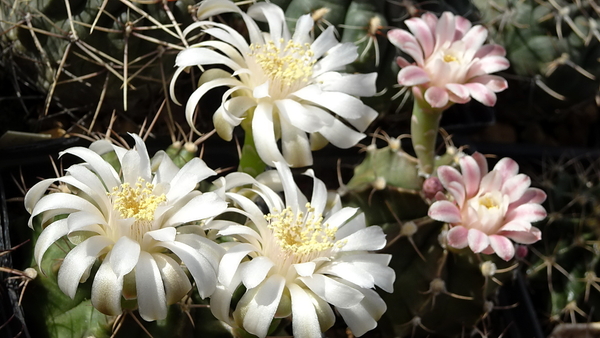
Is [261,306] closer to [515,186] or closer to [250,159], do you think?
[250,159]

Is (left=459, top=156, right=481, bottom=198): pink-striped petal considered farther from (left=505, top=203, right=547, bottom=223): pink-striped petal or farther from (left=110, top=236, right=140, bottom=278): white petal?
(left=110, top=236, right=140, bottom=278): white petal

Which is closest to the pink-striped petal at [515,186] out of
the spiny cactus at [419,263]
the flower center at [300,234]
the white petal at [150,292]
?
the spiny cactus at [419,263]

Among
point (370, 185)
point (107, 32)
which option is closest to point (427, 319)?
point (370, 185)

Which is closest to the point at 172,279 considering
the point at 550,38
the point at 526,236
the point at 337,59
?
the point at 337,59

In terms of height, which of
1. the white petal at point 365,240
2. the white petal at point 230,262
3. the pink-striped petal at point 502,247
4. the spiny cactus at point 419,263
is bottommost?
the spiny cactus at point 419,263

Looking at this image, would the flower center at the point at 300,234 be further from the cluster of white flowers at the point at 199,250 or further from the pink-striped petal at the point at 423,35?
the pink-striped petal at the point at 423,35
